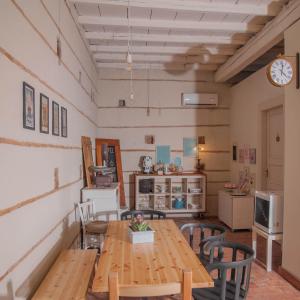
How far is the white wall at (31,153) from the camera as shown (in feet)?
5.55

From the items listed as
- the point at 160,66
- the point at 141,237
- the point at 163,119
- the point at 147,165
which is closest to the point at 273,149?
the point at 163,119

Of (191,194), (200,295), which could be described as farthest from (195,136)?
(200,295)

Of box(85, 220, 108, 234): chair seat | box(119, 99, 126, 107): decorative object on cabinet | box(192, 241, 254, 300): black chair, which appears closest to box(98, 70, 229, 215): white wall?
box(119, 99, 126, 107): decorative object on cabinet

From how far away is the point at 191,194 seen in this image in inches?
239

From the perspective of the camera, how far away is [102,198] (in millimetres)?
4156

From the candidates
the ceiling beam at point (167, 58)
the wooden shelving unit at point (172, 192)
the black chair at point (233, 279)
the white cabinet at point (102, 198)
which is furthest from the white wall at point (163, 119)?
the black chair at point (233, 279)

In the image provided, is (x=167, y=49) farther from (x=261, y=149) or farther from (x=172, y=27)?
(x=261, y=149)

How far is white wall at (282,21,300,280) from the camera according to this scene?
310cm

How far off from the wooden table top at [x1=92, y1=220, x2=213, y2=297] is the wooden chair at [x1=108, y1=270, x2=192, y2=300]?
0.06 m

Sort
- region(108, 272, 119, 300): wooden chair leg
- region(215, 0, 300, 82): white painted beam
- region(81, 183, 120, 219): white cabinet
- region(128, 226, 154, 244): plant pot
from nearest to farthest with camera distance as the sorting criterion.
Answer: region(108, 272, 119, 300): wooden chair leg, region(128, 226, 154, 244): plant pot, region(215, 0, 300, 82): white painted beam, region(81, 183, 120, 219): white cabinet

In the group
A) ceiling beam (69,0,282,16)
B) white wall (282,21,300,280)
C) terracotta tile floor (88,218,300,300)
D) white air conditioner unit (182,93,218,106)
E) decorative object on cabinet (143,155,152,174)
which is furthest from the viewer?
white air conditioner unit (182,93,218,106)

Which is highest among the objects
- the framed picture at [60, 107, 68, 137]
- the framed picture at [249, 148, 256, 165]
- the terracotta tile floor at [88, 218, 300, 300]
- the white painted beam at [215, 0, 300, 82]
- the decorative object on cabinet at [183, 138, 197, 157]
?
the white painted beam at [215, 0, 300, 82]

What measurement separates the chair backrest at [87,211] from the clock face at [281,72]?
2731 mm

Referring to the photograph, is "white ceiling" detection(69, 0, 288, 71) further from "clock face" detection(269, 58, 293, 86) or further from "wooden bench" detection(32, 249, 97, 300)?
"wooden bench" detection(32, 249, 97, 300)
